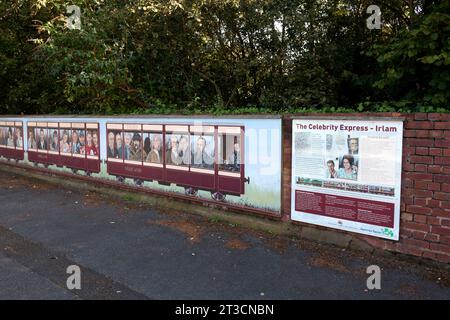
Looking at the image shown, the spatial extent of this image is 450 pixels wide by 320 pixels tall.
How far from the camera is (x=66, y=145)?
33.4 feet

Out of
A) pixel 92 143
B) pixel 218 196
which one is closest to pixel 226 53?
pixel 92 143

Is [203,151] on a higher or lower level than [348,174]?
higher

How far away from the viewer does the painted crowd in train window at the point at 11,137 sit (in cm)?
1216

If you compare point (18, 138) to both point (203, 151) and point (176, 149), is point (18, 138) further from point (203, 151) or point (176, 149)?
point (203, 151)

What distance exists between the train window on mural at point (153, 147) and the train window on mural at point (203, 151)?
852 mm

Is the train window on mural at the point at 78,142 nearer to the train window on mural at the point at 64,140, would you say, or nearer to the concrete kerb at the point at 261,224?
the train window on mural at the point at 64,140

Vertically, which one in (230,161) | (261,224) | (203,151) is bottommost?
(261,224)

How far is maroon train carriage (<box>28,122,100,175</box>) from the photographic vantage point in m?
9.41

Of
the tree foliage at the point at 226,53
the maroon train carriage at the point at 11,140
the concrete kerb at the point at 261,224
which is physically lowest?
the concrete kerb at the point at 261,224

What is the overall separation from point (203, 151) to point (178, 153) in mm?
621

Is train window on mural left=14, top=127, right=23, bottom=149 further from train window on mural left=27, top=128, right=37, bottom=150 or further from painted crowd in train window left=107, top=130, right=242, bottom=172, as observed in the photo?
painted crowd in train window left=107, top=130, right=242, bottom=172

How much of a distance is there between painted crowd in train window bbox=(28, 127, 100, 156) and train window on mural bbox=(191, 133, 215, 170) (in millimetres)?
2965

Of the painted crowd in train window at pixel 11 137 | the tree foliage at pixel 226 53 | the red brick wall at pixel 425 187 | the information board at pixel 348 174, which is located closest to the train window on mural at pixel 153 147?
the tree foliage at pixel 226 53

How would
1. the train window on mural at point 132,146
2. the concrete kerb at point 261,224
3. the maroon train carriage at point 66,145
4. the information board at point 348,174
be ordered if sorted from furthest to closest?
the maroon train carriage at point 66,145 → the train window on mural at point 132,146 → the concrete kerb at point 261,224 → the information board at point 348,174
